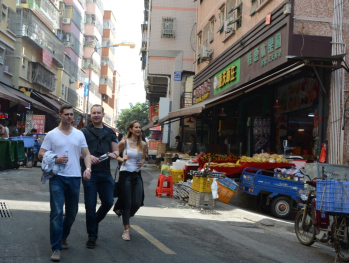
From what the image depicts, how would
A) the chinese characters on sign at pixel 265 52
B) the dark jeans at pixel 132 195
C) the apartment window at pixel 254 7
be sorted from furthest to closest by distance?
the apartment window at pixel 254 7, the chinese characters on sign at pixel 265 52, the dark jeans at pixel 132 195

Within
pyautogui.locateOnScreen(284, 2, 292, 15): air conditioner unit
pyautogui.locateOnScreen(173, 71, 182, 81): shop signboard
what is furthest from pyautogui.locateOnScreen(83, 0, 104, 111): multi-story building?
pyautogui.locateOnScreen(284, 2, 292, 15): air conditioner unit

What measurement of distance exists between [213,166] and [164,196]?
1671 mm

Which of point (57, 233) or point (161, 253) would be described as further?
point (161, 253)

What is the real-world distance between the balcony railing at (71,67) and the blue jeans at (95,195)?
44706 mm

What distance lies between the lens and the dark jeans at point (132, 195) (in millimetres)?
7375

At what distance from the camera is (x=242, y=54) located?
60.3ft

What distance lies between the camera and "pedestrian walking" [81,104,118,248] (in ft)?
21.8

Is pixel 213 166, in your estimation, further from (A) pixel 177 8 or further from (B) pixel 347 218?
(A) pixel 177 8

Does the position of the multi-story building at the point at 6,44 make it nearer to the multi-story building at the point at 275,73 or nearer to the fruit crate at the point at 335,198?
the multi-story building at the point at 275,73

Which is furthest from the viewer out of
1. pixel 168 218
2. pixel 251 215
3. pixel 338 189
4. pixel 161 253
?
pixel 251 215

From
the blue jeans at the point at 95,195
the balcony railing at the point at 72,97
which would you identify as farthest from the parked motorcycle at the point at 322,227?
the balcony railing at the point at 72,97

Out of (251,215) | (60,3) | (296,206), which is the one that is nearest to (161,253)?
(251,215)

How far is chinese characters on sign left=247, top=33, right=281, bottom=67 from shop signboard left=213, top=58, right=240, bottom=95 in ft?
5.56

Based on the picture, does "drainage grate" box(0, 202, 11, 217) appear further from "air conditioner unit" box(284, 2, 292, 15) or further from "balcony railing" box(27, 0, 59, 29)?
"balcony railing" box(27, 0, 59, 29)
